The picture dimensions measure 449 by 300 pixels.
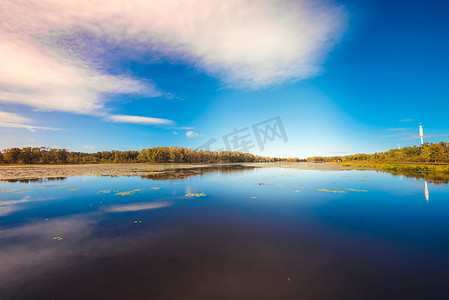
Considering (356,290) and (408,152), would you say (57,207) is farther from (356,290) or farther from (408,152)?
(408,152)

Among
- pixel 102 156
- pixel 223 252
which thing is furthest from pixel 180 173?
pixel 102 156

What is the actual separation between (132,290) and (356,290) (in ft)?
24.3

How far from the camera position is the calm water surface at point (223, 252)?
6.16 meters

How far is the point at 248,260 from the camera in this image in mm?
7910

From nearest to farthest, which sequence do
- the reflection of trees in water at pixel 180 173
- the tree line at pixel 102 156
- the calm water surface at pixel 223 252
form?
the calm water surface at pixel 223 252
the reflection of trees in water at pixel 180 173
the tree line at pixel 102 156

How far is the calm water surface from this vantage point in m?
6.16

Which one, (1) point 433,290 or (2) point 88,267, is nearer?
(1) point 433,290

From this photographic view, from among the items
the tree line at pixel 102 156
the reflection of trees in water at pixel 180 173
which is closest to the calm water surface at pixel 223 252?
the reflection of trees in water at pixel 180 173

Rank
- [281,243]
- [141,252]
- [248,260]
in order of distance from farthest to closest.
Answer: [281,243] → [141,252] → [248,260]

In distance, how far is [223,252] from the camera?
861cm

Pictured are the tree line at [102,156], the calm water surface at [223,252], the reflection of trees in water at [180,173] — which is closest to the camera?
the calm water surface at [223,252]

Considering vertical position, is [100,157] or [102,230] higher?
[100,157]

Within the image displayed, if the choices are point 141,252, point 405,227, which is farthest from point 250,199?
point 141,252

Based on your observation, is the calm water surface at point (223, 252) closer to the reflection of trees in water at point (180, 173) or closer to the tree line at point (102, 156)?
the reflection of trees in water at point (180, 173)
